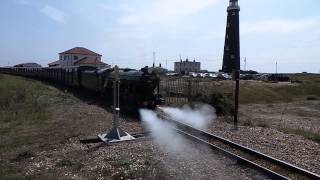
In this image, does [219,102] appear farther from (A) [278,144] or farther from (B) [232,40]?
(B) [232,40]

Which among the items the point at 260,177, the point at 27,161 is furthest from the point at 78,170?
the point at 260,177

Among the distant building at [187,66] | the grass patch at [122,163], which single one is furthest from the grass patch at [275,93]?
the distant building at [187,66]

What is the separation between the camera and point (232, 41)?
88.9 meters

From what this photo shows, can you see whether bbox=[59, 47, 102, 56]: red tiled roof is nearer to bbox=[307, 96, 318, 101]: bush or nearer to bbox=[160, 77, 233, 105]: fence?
bbox=[307, 96, 318, 101]: bush

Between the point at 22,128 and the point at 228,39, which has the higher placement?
the point at 228,39

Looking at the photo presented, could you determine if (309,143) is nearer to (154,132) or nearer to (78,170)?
(154,132)

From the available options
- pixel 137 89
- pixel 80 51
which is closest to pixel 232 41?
pixel 80 51

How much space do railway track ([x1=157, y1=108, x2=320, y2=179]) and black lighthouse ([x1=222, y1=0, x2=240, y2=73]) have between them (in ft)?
246

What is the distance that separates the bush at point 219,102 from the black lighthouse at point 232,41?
2560 inches

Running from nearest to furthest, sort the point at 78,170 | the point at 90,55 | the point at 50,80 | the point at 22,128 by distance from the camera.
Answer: the point at 78,170 < the point at 22,128 < the point at 50,80 < the point at 90,55

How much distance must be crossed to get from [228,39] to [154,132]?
7641 cm

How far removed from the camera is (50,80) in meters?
57.9

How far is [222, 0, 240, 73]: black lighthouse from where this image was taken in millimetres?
88812

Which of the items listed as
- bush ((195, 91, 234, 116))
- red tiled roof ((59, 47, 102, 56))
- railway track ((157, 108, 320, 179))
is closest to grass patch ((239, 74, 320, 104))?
bush ((195, 91, 234, 116))
